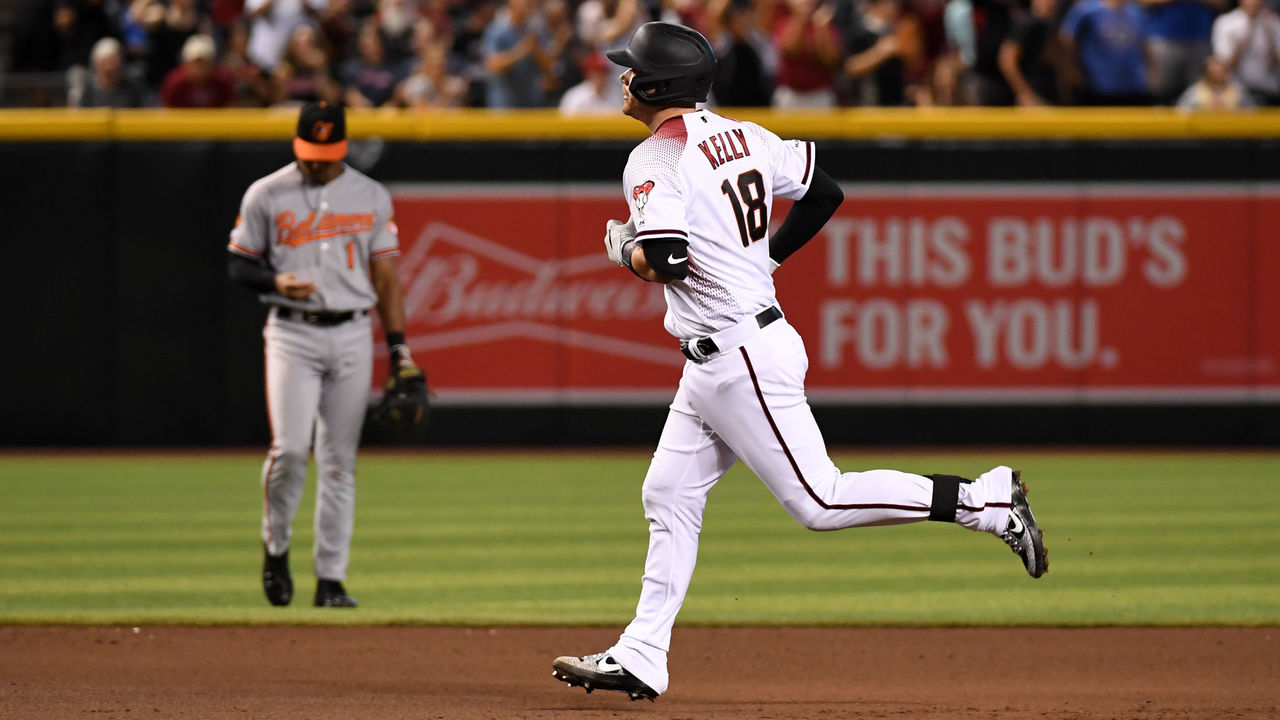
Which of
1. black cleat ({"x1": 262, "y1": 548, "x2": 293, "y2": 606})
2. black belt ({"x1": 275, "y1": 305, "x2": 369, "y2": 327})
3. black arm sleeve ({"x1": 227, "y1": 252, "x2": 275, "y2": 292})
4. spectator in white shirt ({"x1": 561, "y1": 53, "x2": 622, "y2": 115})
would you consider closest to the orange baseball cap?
black arm sleeve ({"x1": 227, "y1": 252, "x2": 275, "y2": 292})

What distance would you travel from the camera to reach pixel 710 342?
16.9ft

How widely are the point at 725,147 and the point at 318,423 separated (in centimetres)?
300

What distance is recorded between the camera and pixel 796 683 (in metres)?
6.00

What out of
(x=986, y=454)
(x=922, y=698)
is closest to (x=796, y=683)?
(x=922, y=698)

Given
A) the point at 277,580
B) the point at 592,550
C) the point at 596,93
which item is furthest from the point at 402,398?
the point at 596,93

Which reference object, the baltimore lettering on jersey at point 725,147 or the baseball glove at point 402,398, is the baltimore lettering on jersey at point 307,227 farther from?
the baltimore lettering on jersey at point 725,147

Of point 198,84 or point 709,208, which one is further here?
point 198,84

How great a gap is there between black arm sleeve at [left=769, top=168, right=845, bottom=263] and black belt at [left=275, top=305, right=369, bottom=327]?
101 inches

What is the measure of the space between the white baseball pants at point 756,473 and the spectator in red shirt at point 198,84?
9119 mm

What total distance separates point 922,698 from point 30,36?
1123cm

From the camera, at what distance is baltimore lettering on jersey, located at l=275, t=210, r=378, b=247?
24.5ft

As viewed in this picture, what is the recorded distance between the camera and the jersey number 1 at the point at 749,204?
5188 mm

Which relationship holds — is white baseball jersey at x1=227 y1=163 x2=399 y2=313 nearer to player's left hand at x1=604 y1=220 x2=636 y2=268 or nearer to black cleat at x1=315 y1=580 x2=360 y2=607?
black cleat at x1=315 y1=580 x2=360 y2=607

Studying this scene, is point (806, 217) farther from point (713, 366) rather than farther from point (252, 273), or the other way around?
point (252, 273)
